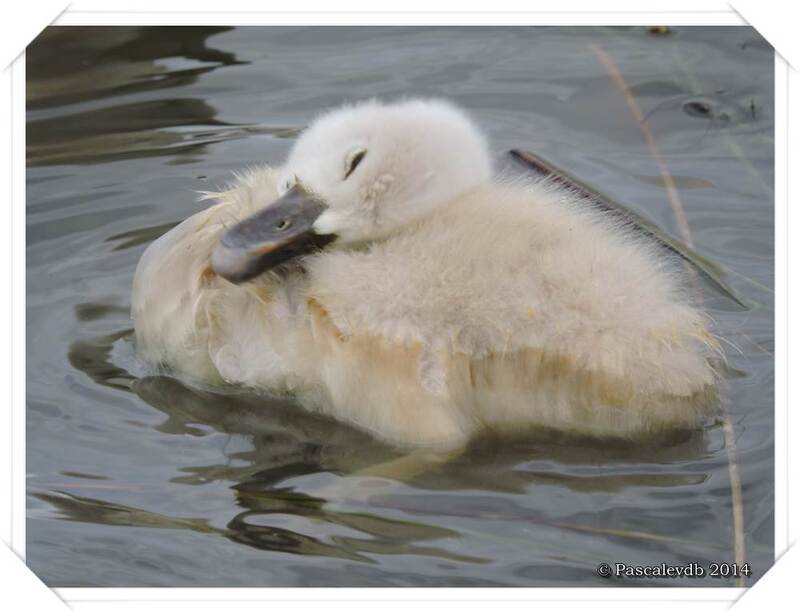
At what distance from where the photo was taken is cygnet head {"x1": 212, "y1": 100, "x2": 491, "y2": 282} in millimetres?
3129

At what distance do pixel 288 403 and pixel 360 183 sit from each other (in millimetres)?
612

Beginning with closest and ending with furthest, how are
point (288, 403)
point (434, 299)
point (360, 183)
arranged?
point (434, 299) → point (360, 183) → point (288, 403)

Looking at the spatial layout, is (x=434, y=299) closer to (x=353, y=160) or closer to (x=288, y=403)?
(x=353, y=160)

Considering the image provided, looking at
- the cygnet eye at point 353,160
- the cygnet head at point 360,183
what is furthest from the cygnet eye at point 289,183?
the cygnet eye at point 353,160

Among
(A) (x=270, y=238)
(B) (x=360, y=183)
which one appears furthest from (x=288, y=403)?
(B) (x=360, y=183)

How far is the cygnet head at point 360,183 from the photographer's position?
313 centimetres

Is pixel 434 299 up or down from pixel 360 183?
down

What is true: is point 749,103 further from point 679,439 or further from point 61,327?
point 61,327

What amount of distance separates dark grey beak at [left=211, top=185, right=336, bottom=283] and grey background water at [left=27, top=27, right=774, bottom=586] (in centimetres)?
45

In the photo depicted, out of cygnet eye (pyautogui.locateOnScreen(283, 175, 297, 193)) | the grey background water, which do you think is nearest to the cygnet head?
cygnet eye (pyautogui.locateOnScreen(283, 175, 297, 193))

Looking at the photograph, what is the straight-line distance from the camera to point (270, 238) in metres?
3.07

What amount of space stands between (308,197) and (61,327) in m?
1.00

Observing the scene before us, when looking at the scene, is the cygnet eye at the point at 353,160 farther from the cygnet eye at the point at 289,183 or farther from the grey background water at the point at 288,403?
the grey background water at the point at 288,403

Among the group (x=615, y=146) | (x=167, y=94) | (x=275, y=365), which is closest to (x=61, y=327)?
(x=275, y=365)
